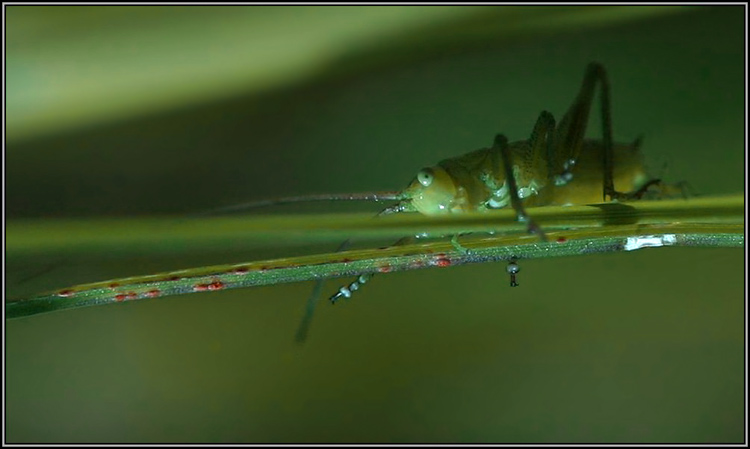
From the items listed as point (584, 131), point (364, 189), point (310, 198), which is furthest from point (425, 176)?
point (584, 131)

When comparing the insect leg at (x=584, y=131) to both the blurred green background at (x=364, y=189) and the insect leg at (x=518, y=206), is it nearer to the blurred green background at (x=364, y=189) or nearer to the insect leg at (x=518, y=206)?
the blurred green background at (x=364, y=189)

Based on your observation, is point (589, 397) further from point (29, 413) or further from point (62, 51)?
point (62, 51)

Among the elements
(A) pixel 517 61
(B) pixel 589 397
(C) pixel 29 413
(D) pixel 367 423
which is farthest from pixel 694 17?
(C) pixel 29 413

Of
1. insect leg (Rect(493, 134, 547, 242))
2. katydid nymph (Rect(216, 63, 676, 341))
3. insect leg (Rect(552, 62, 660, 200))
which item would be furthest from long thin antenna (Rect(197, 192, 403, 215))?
insect leg (Rect(552, 62, 660, 200))

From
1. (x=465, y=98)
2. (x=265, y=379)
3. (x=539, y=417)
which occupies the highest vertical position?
(x=465, y=98)

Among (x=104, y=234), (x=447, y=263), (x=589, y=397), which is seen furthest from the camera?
(x=589, y=397)

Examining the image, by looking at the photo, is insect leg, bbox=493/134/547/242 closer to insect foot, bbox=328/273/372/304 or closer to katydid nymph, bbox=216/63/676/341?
katydid nymph, bbox=216/63/676/341

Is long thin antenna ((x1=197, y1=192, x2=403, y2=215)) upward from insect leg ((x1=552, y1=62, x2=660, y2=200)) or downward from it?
downward
